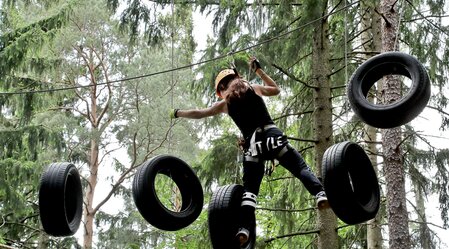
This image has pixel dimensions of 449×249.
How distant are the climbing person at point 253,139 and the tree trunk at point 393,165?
123 inches

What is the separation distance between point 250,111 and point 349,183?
104 centimetres

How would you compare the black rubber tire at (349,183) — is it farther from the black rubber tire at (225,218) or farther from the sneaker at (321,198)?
the black rubber tire at (225,218)

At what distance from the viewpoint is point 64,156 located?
14.9m

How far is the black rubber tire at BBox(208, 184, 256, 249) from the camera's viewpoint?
500 cm

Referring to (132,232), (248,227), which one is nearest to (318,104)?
(248,227)

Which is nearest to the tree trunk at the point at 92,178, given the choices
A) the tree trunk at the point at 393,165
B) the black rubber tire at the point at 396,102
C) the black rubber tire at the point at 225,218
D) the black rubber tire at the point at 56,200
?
the tree trunk at the point at 393,165

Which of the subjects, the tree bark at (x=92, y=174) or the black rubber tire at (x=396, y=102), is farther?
the tree bark at (x=92, y=174)

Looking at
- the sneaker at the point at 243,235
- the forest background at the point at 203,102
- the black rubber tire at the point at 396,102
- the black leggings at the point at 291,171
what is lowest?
the sneaker at the point at 243,235

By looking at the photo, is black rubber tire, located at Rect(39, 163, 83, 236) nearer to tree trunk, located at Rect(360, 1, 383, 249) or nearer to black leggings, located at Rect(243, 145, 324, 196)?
black leggings, located at Rect(243, 145, 324, 196)

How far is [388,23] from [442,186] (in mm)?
2975

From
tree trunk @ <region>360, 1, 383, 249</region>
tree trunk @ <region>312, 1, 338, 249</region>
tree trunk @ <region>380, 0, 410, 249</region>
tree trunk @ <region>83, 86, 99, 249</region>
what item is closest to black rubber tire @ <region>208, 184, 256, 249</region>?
tree trunk @ <region>380, 0, 410, 249</region>

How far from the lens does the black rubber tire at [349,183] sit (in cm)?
443

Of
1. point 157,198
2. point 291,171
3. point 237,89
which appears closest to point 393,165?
point 291,171

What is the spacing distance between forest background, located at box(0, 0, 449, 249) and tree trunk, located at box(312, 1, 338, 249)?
17 millimetres
